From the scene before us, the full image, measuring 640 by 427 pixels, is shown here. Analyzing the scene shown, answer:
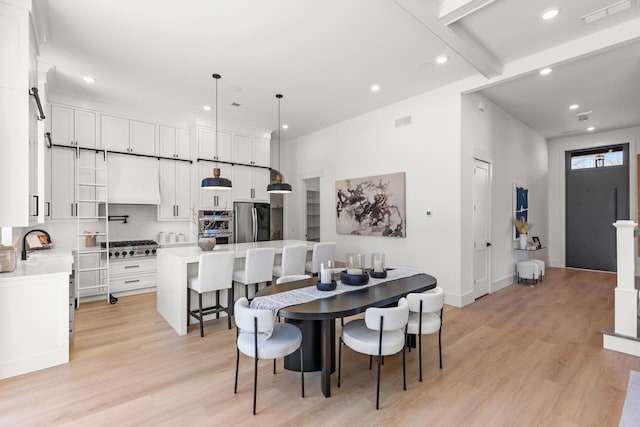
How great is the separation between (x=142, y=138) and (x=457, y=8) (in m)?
5.30

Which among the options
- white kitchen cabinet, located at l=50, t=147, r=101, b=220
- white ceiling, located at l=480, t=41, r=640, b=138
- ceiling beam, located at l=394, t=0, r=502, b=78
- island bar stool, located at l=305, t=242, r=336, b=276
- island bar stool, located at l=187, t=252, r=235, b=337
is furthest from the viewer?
white kitchen cabinet, located at l=50, t=147, r=101, b=220

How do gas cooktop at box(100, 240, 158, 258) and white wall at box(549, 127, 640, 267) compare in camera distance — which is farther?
white wall at box(549, 127, 640, 267)

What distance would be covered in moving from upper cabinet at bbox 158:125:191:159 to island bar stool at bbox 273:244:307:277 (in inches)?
130

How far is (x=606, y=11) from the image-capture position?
300 centimetres

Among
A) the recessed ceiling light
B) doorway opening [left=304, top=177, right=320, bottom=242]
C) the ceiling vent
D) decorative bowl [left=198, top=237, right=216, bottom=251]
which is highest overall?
the ceiling vent

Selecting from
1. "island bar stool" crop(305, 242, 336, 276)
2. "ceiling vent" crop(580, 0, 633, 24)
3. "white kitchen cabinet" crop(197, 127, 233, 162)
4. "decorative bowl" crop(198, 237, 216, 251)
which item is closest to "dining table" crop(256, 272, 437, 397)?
"island bar stool" crop(305, 242, 336, 276)

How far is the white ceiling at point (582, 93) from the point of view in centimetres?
399

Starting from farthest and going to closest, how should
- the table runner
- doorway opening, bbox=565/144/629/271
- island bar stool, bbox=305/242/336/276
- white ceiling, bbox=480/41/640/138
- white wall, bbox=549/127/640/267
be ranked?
white wall, bbox=549/127/640/267
doorway opening, bbox=565/144/629/271
island bar stool, bbox=305/242/336/276
white ceiling, bbox=480/41/640/138
the table runner

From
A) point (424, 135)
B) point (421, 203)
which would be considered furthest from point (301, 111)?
point (421, 203)

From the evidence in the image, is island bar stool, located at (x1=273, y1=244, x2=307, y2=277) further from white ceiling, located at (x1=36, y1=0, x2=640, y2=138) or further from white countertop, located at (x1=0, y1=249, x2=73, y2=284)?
white ceiling, located at (x1=36, y1=0, x2=640, y2=138)

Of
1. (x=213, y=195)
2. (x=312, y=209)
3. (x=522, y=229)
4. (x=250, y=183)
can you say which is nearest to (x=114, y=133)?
(x=213, y=195)

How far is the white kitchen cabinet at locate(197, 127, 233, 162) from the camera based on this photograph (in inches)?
240

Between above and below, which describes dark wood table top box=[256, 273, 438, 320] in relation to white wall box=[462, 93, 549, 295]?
below

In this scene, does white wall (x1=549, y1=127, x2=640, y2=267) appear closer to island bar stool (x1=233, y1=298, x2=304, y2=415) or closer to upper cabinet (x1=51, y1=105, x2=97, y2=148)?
island bar stool (x1=233, y1=298, x2=304, y2=415)
